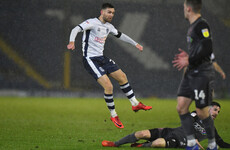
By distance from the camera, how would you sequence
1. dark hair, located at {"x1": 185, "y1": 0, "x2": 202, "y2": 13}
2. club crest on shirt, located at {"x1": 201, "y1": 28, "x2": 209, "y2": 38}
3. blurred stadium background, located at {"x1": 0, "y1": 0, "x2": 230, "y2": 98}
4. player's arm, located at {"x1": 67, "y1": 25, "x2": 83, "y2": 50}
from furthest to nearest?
1. blurred stadium background, located at {"x1": 0, "y1": 0, "x2": 230, "y2": 98}
2. player's arm, located at {"x1": 67, "y1": 25, "x2": 83, "y2": 50}
3. dark hair, located at {"x1": 185, "y1": 0, "x2": 202, "y2": 13}
4. club crest on shirt, located at {"x1": 201, "y1": 28, "x2": 209, "y2": 38}

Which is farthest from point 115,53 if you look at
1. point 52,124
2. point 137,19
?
point 52,124

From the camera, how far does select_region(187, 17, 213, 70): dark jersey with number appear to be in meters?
4.93

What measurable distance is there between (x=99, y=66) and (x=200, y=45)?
2.95m

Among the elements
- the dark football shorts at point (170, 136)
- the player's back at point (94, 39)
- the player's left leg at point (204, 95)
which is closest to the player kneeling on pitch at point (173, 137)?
the dark football shorts at point (170, 136)

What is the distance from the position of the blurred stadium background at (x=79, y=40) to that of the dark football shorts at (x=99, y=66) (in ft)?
48.2

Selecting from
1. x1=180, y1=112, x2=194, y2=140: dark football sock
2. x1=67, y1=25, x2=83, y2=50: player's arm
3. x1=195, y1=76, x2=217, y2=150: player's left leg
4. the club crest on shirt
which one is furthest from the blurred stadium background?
the club crest on shirt

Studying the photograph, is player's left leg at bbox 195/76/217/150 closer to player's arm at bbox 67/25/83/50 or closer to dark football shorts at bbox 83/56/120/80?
player's arm at bbox 67/25/83/50

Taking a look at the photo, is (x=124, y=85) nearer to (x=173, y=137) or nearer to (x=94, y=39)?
(x=94, y=39)

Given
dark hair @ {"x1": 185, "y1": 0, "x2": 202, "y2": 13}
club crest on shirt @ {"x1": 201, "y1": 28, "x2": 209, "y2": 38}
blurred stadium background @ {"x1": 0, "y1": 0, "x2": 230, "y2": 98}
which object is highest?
dark hair @ {"x1": 185, "y1": 0, "x2": 202, "y2": 13}

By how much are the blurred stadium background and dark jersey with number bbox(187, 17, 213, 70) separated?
56.5ft

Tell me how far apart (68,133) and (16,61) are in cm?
1766

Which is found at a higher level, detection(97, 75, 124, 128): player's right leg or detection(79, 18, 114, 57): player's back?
detection(79, 18, 114, 57): player's back

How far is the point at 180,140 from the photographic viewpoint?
6.09m

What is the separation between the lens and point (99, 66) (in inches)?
298
